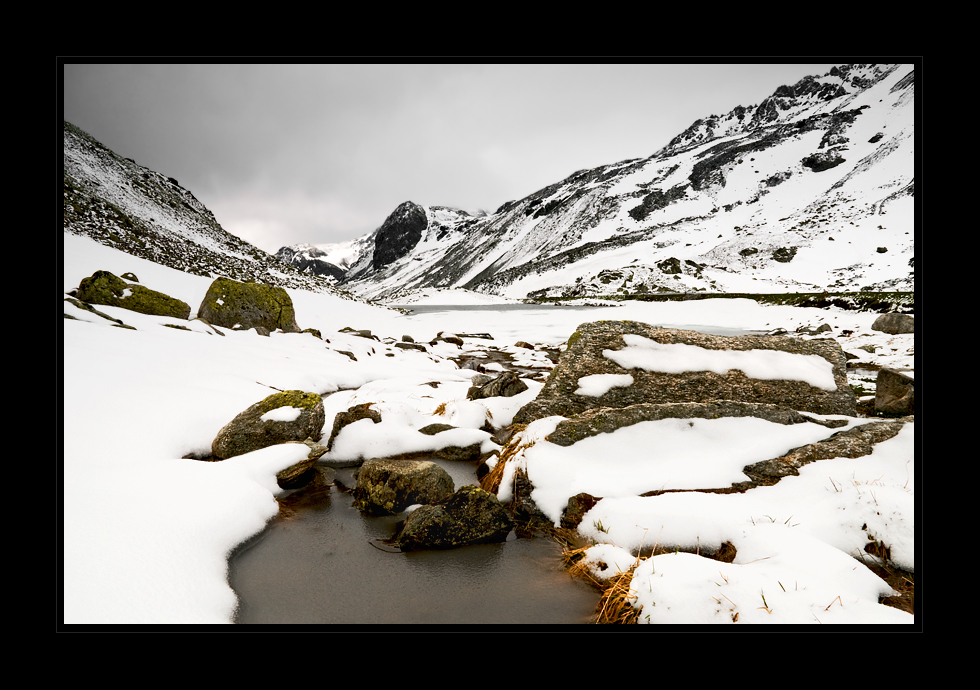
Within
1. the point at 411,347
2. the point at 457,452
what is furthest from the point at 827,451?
the point at 411,347

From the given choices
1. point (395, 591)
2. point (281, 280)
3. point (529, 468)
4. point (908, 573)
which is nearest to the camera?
point (908, 573)

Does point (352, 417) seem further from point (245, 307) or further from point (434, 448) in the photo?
point (245, 307)

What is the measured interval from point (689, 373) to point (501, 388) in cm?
387

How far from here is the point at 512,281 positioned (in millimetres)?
111750

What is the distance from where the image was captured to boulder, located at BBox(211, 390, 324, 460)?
5570 mm

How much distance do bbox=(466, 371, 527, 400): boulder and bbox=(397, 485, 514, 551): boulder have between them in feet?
14.6

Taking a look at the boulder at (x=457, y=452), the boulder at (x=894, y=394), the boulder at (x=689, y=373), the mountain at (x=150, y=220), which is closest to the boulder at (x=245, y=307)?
the boulder at (x=457, y=452)

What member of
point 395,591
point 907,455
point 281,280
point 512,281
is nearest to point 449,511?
point 395,591

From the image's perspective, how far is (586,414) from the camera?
5406 millimetres

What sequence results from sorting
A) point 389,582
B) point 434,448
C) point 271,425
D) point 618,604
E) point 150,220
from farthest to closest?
point 150,220, point 434,448, point 271,425, point 389,582, point 618,604

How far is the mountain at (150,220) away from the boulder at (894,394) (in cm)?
3876

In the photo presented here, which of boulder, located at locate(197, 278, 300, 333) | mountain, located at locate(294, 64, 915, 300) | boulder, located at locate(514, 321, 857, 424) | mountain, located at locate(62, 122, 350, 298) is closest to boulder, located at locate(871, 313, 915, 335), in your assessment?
A: boulder, located at locate(514, 321, 857, 424)

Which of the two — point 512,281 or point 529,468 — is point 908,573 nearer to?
point 529,468
